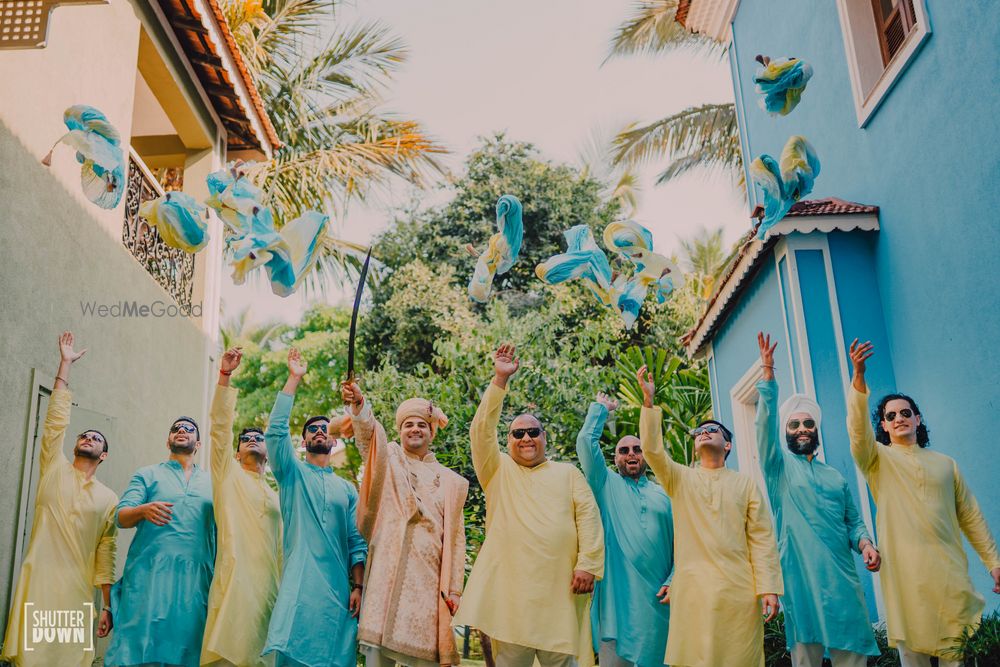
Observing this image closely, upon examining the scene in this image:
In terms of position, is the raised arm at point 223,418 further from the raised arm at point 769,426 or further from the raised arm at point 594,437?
the raised arm at point 769,426

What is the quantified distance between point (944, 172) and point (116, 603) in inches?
243

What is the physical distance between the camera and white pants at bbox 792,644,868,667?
507 cm

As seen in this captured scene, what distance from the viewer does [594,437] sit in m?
5.56

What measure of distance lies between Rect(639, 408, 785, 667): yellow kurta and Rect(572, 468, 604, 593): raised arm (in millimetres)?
424

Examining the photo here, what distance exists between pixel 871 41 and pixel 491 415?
5556 mm

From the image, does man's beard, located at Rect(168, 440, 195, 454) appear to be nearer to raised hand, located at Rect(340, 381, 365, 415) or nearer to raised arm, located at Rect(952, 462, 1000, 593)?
raised hand, located at Rect(340, 381, 365, 415)

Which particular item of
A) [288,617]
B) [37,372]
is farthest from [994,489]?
[37,372]

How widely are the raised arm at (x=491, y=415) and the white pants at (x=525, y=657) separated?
0.92m

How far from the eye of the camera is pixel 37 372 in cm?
645

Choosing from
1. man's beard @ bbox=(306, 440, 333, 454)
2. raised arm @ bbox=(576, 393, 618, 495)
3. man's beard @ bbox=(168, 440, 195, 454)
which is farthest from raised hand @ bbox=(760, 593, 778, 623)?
man's beard @ bbox=(168, 440, 195, 454)

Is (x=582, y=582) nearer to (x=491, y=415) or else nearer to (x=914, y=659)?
(x=491, y=415)

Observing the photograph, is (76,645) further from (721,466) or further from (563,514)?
(721,466)

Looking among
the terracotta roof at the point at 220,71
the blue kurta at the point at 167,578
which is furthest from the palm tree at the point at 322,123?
the blue kurta at the point at 167,578

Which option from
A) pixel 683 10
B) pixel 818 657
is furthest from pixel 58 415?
pixel 683 10
